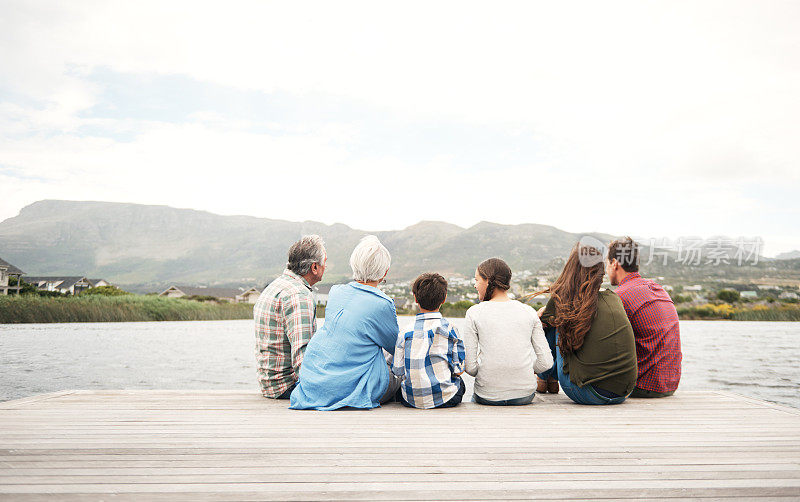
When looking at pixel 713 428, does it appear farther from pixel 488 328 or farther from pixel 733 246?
pixel 733 246

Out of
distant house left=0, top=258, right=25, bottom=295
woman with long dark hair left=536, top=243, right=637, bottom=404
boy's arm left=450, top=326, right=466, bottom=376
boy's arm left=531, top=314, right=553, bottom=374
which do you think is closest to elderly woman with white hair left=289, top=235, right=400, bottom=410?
boy's arm left=450, top=326, right=466, bottom=376

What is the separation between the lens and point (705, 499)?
2486mm

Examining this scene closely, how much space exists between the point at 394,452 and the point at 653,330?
10.1 feet

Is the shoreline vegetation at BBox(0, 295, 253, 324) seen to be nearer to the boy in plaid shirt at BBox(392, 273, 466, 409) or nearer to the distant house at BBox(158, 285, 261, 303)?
the distant house at BBox(158, 285, 261, 303)

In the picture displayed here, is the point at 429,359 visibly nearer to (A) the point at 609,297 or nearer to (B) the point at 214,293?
(A) the point at 609,297

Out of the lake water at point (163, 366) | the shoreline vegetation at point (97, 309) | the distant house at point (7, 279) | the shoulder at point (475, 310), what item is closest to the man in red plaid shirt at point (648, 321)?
the shoulder at point (475, 310)

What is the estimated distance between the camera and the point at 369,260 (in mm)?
4285

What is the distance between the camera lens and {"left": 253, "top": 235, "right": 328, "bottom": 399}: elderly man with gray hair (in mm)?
4543

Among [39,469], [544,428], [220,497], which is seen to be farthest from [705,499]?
[39,469]

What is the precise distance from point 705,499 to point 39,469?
3.46m

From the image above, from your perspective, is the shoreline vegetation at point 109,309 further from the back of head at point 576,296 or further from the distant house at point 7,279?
the back of head at point 576,296

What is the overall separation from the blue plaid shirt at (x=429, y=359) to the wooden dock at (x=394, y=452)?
0.16 m

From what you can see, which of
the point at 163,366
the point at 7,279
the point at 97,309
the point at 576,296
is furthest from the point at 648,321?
the point at 7,279

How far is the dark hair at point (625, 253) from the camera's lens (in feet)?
16.3
